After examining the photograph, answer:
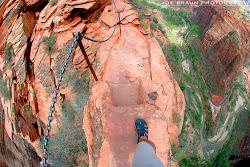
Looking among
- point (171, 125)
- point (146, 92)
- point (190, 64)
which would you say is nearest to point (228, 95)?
point (190, 64)

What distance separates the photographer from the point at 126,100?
4.77m

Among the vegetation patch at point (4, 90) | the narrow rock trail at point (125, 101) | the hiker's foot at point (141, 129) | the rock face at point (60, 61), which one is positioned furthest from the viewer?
the vegetation patch at point (4, 90)

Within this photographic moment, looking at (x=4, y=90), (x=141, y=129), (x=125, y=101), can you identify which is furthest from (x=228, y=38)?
(x=4, y=90)

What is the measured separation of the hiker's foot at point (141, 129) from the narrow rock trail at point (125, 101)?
187 mm

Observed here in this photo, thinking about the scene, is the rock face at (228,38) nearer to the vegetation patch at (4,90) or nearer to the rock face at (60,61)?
the rock face at (60,61)

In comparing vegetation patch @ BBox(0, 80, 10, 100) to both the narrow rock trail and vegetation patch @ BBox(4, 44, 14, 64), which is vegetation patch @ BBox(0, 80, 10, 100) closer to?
vegetation patch @ BBox(4, 44, 14, 64)

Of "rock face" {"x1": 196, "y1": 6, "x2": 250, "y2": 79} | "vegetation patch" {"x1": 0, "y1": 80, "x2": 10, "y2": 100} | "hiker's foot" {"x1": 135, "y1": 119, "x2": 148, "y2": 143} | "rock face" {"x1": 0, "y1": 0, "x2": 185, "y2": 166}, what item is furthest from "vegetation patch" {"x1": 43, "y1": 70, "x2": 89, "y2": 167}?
"rock face" {"x1": 196, "y1": 6, "x2": 250, "y2": 79}

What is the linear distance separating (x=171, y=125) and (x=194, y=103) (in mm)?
9347

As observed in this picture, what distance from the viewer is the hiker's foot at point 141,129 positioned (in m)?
3.29

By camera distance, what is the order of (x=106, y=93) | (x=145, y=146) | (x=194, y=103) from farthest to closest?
(x=194, y=103)
(x=106, y=93)
(x=145, y=146)

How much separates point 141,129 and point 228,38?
21.4m

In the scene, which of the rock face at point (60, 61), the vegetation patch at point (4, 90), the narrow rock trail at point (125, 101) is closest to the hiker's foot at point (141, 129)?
the narrow rock trail at point (125, 101)

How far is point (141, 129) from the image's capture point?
3.36 metres

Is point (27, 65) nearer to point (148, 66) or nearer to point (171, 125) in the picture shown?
point (148, 66)
